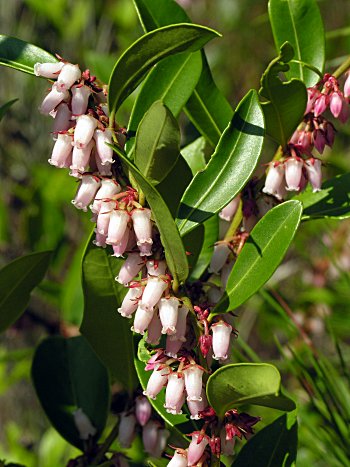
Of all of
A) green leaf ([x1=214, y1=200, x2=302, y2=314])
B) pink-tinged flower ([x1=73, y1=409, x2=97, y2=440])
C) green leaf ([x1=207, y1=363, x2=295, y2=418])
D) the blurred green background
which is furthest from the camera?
the blurred green background

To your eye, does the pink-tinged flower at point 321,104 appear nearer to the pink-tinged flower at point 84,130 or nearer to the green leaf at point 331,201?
the green leaf at point 331,201

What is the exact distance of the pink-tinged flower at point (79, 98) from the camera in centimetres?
67

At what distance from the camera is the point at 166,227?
0.61 m

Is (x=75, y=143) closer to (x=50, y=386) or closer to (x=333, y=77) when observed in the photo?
(x=333, y=77)

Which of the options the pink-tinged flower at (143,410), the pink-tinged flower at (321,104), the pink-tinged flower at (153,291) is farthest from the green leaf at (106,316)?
the pink-tinged flower at (321,104)

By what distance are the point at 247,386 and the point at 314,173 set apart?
264 mm

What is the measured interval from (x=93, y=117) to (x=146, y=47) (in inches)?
2.9

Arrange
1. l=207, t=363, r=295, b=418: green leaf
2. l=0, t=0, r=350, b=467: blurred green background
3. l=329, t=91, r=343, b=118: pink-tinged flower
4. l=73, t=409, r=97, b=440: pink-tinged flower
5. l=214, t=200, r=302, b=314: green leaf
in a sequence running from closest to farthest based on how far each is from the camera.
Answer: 1. l=207, t=363, r=295, b=418: green leaf
2. l=214, t=200, r=302, b=314: green leaf
3. l=329, t=91, r=343, b=118: pink-tinged flower
4. l=73, t=409, r=97, b=440: pink-tinged flower
5. l=0, t=0, r=350, b=467: blurred green background

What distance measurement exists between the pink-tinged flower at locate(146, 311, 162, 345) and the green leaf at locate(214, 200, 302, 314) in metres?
0.05

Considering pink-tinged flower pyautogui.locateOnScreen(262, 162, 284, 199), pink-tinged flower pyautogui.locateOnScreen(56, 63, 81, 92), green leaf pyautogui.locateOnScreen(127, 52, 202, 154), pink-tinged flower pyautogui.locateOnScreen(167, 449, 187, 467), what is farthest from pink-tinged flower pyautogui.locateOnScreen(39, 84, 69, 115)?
pink-tinged flower pyautogui.locateOnScreen(167, 449, 187, 467)

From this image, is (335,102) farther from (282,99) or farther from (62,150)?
(62,150)

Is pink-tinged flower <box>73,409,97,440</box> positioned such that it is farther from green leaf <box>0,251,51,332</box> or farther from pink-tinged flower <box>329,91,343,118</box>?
pink-tinged flower <box>329,91,343,118</box>

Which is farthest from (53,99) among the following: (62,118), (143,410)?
(143,410)

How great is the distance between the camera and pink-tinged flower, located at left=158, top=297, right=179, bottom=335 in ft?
2.06
